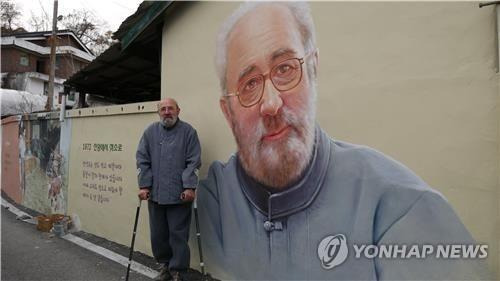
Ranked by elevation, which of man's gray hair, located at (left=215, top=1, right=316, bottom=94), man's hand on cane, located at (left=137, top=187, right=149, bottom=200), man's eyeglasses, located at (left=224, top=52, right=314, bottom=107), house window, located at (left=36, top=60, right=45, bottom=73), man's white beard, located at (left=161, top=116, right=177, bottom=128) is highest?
house window, located at (left=36, top=60, right=45, bottom=73)

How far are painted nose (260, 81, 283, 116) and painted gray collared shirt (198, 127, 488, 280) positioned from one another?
469mm

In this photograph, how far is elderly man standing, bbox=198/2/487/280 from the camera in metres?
2.55

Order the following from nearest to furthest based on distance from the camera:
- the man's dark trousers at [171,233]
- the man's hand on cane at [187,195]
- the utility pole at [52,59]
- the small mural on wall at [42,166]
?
1. the man's hand on cane at [187,195]
2. the man's dark trousers at [171,233]
3. the small mural on wall at [42,166]
4. the utility pole at [52,59]

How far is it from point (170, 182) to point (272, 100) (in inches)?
56.8

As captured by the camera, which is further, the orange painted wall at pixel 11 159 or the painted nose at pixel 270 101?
the orange painted wall at pixel 11 159

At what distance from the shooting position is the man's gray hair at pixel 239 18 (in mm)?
3123

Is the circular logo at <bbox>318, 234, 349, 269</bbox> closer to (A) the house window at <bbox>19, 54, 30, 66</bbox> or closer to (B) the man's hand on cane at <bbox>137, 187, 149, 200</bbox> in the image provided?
(B) the man's hand on cane at <bbox>137, 187, 149, 200</bbox>

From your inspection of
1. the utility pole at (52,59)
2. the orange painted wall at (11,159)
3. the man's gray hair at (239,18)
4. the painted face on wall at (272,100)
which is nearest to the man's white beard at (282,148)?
the painted face on wall at (272,100)

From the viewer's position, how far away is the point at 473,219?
2.30 metres

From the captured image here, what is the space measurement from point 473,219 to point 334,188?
3.24ft

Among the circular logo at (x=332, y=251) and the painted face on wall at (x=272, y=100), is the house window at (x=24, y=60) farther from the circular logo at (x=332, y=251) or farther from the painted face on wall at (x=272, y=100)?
the circular logo at (x=332, y=251)

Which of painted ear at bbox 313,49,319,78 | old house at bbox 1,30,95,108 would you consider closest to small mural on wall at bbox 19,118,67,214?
painted ear at bbox 313,49,319,78

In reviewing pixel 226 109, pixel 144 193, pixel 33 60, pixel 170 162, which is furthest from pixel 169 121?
pixel 33 60

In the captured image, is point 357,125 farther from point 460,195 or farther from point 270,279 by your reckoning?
point 270,279
